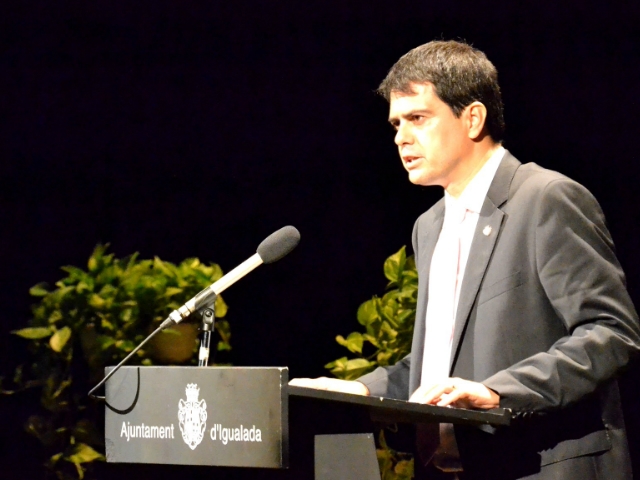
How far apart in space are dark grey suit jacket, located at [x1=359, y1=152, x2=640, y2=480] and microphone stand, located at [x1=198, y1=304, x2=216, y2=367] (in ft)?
1.79

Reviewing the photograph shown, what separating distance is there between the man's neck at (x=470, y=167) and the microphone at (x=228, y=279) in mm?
468

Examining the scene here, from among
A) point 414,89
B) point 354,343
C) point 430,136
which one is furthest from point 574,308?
point 354,343

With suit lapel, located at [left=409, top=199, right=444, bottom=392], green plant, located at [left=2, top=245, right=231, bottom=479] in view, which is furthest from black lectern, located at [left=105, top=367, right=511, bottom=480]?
green plant, located at [left=2, top=245, right=231, bottom=479]

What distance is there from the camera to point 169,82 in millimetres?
3875

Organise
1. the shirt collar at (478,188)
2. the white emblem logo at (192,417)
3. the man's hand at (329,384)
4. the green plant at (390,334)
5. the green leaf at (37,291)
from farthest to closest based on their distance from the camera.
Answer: the green leaf at (37,291), the green plant at (390,334), the shirt collar at (478,188), the man's hand at (329,384), the white emblem logo at (192,417)

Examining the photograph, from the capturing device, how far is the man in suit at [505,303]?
1754 millimetres

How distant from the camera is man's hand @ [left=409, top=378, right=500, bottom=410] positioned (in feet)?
5.39

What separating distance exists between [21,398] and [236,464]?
87.4 inches

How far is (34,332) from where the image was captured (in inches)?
131

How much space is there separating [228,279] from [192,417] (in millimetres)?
303

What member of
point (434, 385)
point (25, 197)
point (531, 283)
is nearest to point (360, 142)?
point (25, 197)

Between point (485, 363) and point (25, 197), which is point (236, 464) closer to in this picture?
point (485, 363)

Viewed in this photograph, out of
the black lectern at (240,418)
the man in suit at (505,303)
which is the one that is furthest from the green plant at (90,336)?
the black lectern at (240,418)

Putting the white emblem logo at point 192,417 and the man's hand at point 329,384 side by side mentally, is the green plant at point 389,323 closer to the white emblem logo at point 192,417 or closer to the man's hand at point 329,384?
the man's hand at point 329,384
